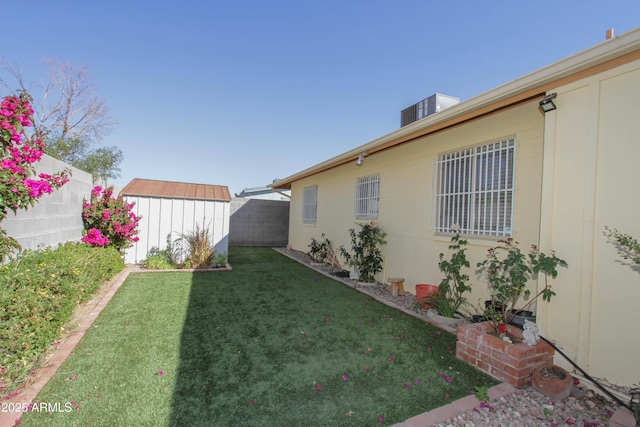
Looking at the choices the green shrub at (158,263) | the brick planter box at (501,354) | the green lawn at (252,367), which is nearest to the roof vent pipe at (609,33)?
the brick planter box at (501,354)

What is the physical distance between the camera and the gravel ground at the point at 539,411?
2.32m

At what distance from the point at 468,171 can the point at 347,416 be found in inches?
165

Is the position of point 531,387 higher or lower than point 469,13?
lower

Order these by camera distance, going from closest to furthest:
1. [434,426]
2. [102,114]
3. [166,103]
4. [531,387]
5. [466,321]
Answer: [434,426] → [531,387] → [466,321] → [166,103] → [102,114]

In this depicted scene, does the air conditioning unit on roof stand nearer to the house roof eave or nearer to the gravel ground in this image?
the house roof eave

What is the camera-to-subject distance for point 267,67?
32.5 feet

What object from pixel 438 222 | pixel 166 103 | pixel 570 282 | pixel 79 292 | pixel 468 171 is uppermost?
pixel 166 103

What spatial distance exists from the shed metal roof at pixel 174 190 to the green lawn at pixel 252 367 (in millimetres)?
4008

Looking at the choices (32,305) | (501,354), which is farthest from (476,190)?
(32,305)

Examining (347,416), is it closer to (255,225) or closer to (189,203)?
(189,203)

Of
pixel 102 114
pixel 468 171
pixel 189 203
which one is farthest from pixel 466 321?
pixel 102 114

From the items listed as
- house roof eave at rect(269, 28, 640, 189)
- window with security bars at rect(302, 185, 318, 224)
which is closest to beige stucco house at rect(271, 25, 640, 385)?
house roof eave at rect(269, 28, 640, 189)

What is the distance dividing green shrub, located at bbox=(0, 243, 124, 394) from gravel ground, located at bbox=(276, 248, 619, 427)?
3545mm

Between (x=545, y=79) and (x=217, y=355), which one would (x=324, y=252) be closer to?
(x=217, y=355)
